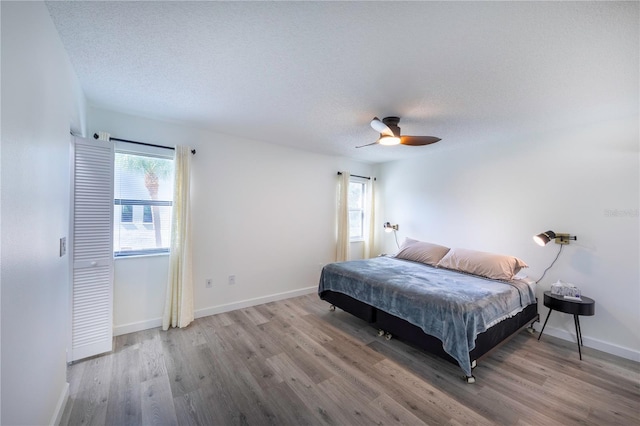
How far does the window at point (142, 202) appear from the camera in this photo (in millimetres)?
2834

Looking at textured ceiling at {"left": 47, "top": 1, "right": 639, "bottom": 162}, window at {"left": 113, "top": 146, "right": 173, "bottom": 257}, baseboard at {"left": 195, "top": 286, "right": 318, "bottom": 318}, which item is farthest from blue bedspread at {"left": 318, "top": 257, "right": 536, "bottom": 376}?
window at {"left": 113, "top": 146, "right": 173, "bottom": 257}

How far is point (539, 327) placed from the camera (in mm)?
3018

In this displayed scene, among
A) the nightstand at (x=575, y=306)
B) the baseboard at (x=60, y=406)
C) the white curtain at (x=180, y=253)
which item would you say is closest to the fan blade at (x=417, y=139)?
the nightstand at (x=575, y=306)

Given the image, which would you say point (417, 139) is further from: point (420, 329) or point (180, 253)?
point (180, 253)

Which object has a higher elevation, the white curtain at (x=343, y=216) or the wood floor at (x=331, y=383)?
the white curtain at (x=343, y=216)

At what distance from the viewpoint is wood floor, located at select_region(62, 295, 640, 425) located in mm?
1735

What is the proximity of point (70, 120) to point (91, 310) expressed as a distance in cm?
168

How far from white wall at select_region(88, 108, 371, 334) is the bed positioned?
96cm

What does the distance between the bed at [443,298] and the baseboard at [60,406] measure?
256 cm

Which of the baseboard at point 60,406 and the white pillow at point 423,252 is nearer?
the baseboard at point 60,406

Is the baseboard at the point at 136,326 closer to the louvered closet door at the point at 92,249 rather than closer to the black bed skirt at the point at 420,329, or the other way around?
the louvered closet door at the point at 92,249

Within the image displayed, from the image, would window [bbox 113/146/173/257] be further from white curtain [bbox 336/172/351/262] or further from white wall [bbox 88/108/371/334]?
white curtain [bbox 336/172/351/262]

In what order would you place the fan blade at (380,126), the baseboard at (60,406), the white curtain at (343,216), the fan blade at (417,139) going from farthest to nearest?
the white curtain at (343,216)
the fan blade at (417,139)
the fan blade at (380,126)
the baseboard at (60,406)

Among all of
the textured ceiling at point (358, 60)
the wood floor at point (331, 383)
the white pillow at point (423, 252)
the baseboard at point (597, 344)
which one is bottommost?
the wood floor at point (331, 383)
